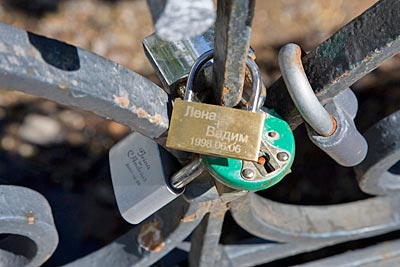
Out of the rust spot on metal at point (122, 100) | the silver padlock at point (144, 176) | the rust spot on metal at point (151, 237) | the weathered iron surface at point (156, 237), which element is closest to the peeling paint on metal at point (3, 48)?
the rust spot on metal at point (122, 100)

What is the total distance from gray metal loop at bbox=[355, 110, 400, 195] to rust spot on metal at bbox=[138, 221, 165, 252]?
0.31m

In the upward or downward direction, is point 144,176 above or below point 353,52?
below

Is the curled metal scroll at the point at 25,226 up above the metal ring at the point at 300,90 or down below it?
below

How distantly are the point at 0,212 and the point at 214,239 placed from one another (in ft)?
1.08

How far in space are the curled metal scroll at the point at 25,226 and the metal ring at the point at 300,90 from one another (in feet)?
1.15

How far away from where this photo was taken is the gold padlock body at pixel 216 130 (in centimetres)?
77

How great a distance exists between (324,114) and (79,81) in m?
0.27

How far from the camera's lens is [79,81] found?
71cm

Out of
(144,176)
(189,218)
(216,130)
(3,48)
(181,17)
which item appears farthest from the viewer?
(189,218)

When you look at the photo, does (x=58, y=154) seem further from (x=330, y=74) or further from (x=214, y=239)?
(x=330, y=74)

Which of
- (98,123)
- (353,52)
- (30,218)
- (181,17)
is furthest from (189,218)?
(98,123)

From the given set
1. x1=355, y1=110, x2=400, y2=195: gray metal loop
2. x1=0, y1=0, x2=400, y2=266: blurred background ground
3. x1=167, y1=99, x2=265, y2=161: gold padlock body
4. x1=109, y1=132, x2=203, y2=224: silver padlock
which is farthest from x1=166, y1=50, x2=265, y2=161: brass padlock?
x1=0, y1=0, x2=400, y2=266: blurred background ground

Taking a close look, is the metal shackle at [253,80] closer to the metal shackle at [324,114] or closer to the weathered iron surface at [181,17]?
the metal shackle at [324,114]

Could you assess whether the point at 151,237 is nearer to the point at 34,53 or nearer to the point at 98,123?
the point at 34,53
